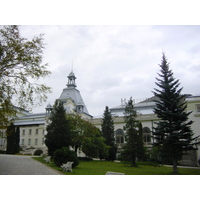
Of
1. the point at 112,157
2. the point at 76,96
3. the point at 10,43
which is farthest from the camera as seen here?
the point at 76,96

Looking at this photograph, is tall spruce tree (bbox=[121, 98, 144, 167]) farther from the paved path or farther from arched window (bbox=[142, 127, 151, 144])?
arched window (bbox=[142, 127, 151, 144])

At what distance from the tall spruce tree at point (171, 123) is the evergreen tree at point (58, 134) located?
9.48m

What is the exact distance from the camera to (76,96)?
156 ft

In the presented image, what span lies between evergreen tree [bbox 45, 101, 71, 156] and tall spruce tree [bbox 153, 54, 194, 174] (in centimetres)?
948

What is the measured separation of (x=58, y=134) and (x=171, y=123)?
11127 millimetres

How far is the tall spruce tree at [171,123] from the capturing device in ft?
48.3

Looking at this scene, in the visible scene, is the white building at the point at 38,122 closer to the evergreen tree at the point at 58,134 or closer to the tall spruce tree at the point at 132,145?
the evergreen tree at the point at 58,134

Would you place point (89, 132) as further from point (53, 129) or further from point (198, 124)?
point (198, 124)

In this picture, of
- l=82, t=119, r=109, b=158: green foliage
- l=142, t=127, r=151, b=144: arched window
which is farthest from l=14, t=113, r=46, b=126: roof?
l=82, t=119, r=109, b=158: green foliage

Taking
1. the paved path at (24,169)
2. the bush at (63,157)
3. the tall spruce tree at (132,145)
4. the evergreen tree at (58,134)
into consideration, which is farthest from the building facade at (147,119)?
the paved path at (24,169)

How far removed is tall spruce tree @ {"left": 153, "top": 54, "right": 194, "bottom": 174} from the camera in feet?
48.3

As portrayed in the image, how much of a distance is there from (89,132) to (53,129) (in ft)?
17.3

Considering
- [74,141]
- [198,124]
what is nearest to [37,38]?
[74,141]

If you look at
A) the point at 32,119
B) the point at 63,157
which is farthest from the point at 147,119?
the point at 32,119
